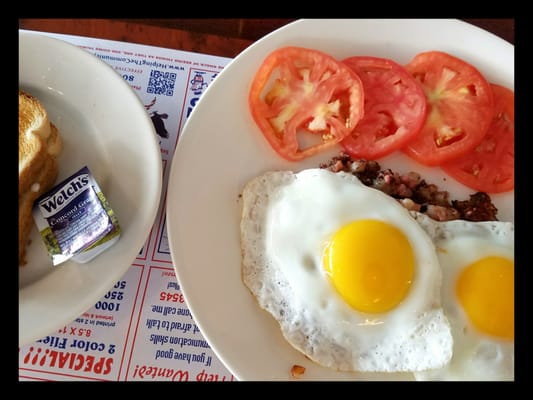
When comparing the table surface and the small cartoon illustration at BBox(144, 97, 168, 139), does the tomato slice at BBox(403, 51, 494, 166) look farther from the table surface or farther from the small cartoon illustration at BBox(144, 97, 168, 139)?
the small cartoon illustration at BBox(144, 97, 168, 139)

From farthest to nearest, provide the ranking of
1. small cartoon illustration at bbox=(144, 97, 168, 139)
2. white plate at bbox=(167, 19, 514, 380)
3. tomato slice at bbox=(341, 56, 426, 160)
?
small cartoon illustration at bbox=(144, 97, 168, 139)
tomato slice at bbox=(341, 56, 426, 160)
white plate at bbox=(167, 19, 514, 380)

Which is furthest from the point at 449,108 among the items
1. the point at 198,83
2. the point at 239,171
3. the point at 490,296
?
the point at 198,83

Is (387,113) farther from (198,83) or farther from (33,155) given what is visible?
(33,155)

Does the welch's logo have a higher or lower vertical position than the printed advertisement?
higher

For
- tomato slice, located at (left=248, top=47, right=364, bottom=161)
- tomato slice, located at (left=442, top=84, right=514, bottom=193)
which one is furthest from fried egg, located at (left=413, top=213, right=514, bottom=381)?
tomato slice, located at (left=248, top=47, right=364, bottom=161)

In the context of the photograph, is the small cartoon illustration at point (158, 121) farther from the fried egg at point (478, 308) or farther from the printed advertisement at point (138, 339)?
the fried egg at point (478, 308)

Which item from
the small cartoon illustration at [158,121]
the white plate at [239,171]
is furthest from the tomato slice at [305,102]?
the small cartoon illustration at [158,121]

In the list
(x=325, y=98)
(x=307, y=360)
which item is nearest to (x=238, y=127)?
(x=325, y=98)
